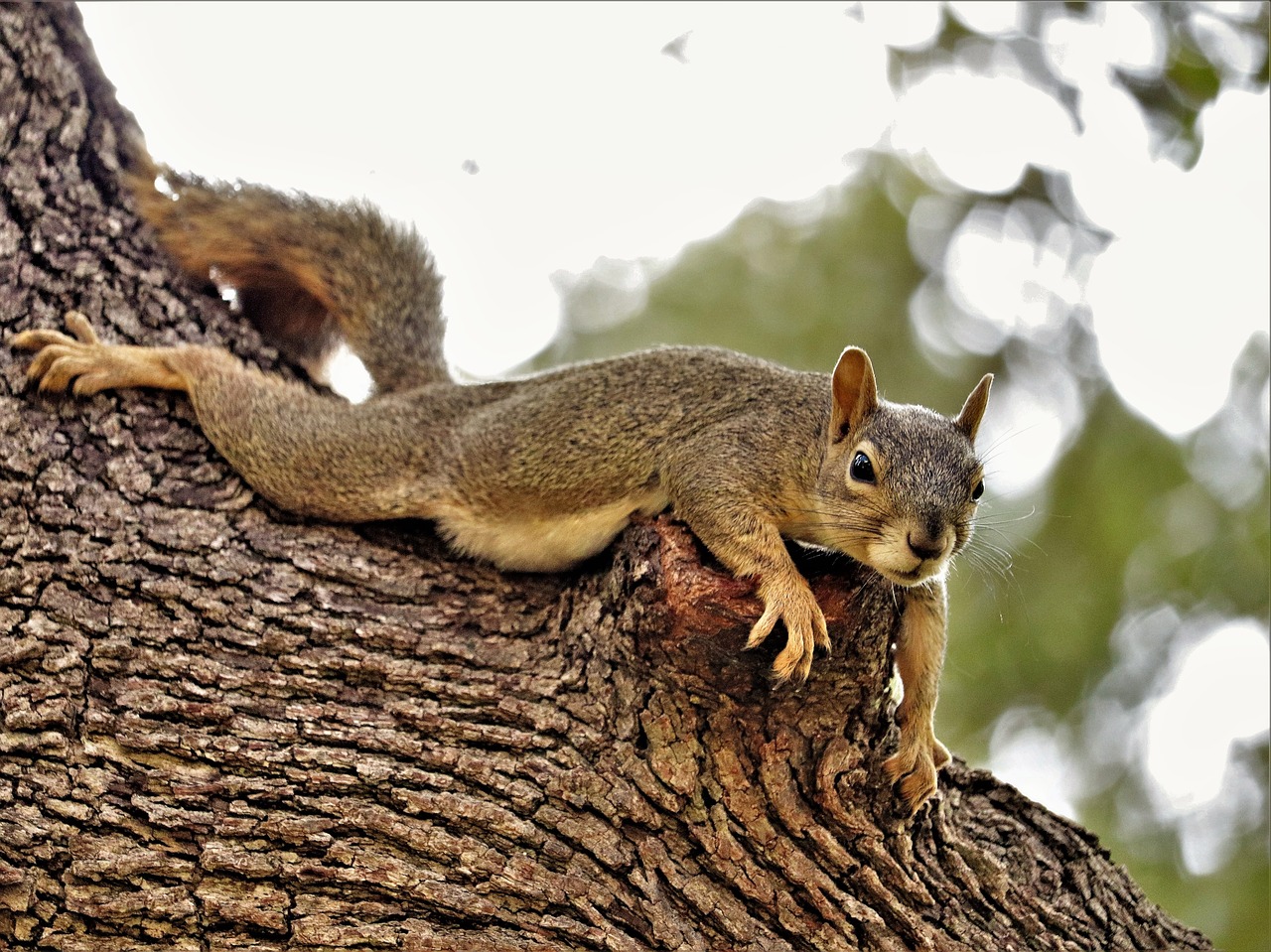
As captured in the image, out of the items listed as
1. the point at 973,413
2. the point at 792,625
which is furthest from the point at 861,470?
the point at 792,625

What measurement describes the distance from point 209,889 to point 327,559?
1020 millimetres

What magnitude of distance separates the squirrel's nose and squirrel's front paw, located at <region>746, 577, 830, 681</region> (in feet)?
1.02

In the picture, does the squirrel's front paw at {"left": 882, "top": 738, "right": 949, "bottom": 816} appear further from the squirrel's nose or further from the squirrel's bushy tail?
the squirrel's bushy tail

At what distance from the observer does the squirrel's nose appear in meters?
2.88

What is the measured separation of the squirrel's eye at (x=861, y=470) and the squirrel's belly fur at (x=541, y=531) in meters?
0.66

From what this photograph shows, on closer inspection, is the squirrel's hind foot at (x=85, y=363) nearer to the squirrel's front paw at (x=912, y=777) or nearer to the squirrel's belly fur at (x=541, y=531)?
the squirrel's belly fur at (x=541, y=531)

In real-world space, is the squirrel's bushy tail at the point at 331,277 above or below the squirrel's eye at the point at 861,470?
above

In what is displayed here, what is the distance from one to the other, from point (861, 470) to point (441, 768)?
148 cm

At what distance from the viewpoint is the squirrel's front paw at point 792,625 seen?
265 cm

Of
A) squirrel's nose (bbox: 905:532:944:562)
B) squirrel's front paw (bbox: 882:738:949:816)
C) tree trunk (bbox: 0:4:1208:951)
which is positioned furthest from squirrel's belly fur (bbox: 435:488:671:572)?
squirrel's front paw (bbox: 882:738:949:816)

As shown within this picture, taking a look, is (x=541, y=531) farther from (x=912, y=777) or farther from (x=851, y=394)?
(x=912, y=777)

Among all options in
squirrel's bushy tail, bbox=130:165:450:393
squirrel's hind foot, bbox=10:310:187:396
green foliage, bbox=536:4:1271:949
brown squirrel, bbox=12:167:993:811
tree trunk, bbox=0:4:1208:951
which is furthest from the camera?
green foliage, bbox=536:4:1271:949

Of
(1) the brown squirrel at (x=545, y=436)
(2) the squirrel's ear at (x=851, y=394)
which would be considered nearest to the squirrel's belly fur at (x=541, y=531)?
(1) the brown squirrel at (x=545, y=436)

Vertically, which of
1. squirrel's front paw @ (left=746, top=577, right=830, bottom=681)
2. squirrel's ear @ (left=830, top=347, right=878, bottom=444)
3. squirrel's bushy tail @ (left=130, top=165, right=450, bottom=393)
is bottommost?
squirrel's front paw @ (left=746, top=577, right=830, bottom=681)
